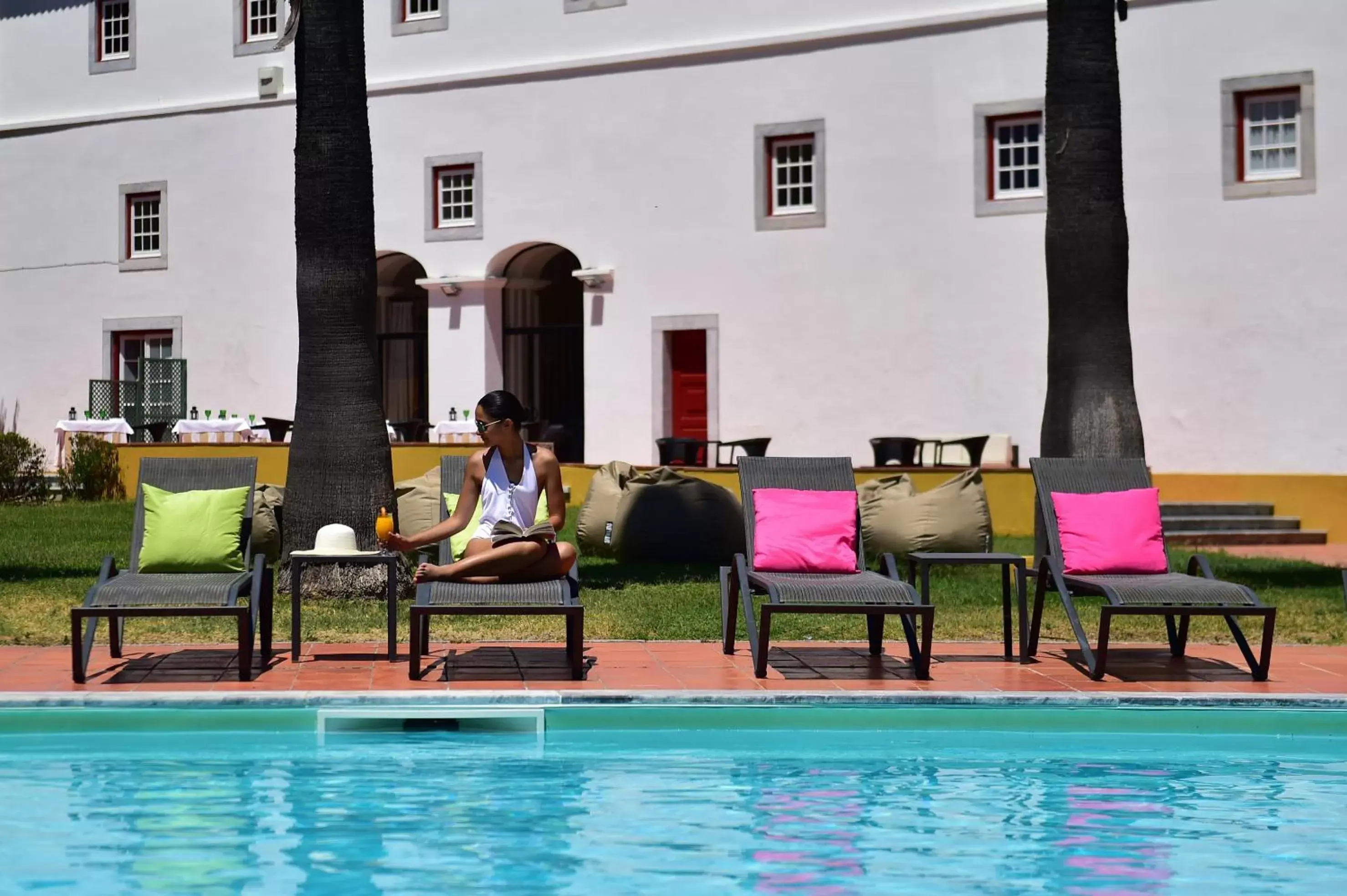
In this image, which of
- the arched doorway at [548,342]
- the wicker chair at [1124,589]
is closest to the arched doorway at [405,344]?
the arched doorway at [548,342]

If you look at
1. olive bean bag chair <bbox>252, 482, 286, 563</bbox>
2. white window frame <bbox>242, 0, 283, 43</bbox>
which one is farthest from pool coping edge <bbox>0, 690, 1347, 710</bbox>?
white window frame <bbox>242, 0, 283, 43</bbox>

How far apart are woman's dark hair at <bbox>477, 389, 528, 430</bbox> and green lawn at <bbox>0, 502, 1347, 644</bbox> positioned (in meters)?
1.67

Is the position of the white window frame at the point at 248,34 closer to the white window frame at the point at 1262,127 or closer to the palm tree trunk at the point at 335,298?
the white window frame at the point at 1262,127

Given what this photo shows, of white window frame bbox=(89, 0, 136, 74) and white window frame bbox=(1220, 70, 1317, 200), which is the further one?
white window frame bbox=(89, 0, 136, 74)

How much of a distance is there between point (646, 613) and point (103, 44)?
20585 mm

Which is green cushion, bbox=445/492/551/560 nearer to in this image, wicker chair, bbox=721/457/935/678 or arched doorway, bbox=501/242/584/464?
wicker chair, bbox=721/457/935/678

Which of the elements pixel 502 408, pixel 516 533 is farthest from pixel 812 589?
pixel 502 408

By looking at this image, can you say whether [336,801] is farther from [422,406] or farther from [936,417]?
[422,406]

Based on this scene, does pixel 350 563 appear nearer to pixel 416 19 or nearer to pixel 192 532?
pixel 192 532

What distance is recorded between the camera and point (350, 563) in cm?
875

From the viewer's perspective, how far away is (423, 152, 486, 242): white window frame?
968 inches

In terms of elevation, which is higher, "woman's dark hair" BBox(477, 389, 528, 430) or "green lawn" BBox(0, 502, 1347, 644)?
"woman's dark hair" BBox(477, 389, 528, 430)

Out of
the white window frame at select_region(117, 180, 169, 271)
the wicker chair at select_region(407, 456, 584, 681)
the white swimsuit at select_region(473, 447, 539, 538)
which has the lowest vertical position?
the wicker chair at select_region(407, 456, 584, 681)

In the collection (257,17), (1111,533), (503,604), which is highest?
(257,17)
